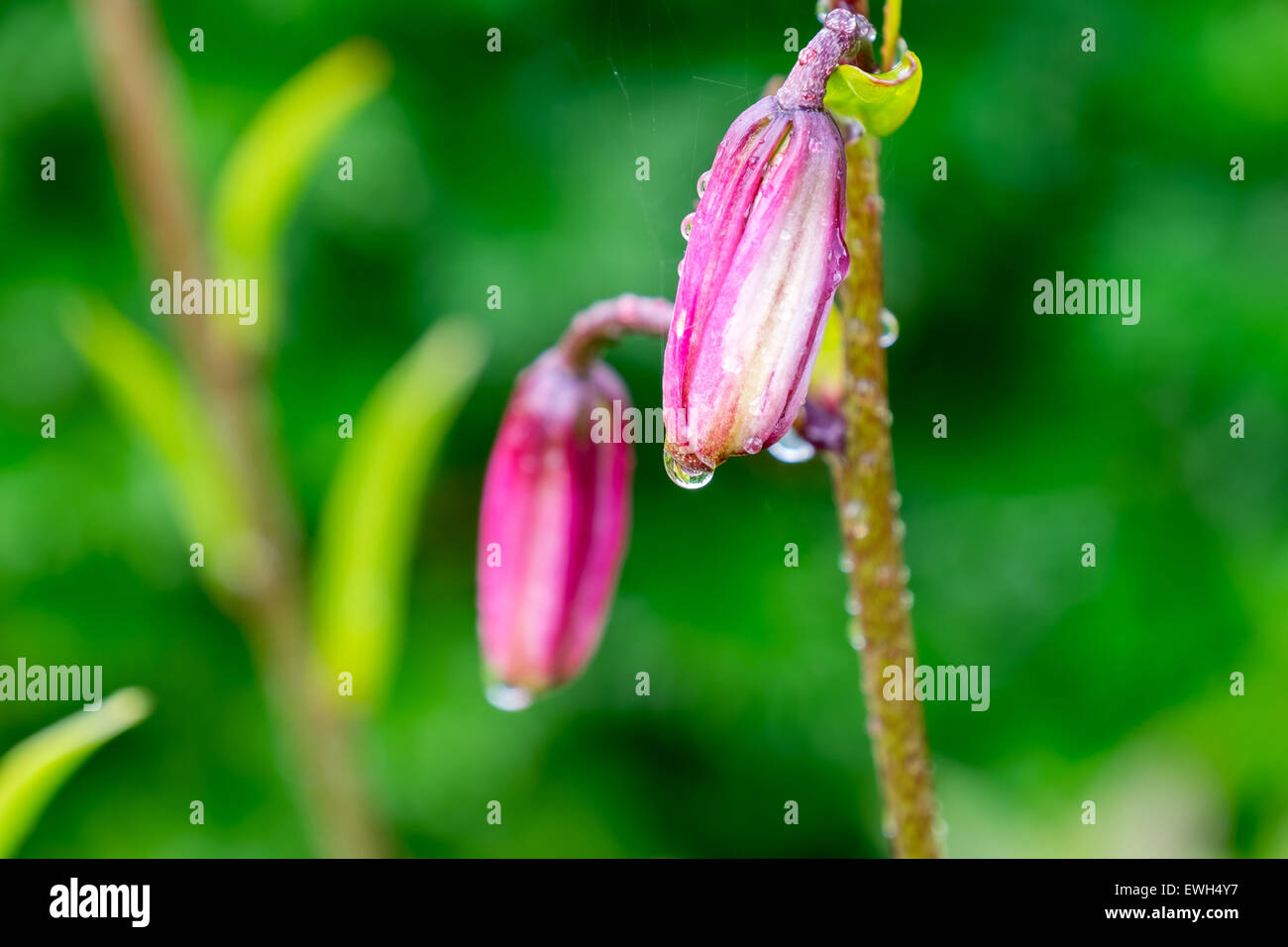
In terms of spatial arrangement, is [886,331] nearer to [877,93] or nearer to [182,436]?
[877,93]

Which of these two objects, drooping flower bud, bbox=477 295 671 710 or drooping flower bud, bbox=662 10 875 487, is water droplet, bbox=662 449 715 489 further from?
drooping flower bud, bbox=477 295 671 710

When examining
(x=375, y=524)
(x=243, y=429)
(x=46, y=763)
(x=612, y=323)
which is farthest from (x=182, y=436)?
(x=612, y=323)

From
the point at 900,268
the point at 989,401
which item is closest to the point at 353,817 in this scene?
the point at 900,268

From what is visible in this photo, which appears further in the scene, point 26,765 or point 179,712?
point 179,712

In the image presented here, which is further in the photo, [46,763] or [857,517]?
[46,763]

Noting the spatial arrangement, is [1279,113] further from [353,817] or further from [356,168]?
[353,817]

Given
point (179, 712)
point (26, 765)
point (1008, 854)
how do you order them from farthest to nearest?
point (179, 712) → point (1008, 854) → point (26, 765)
